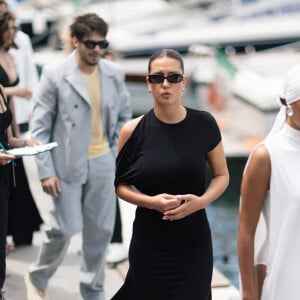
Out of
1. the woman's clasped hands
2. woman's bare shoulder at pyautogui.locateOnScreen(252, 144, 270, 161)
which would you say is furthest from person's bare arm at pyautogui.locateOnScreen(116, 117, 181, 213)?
woman's bare shoulder at pyautogui.locateOnScreen(252, 144, 270, 161)

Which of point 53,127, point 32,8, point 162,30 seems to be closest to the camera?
point 53,127

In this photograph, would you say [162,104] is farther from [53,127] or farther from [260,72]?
[260,72]

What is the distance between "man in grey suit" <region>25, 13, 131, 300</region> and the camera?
4.78 m

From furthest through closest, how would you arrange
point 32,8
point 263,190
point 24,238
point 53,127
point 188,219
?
point 32,8
point 24,238
point 53,127
point 188,219
point 263,190

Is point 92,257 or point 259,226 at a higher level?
point 259,226

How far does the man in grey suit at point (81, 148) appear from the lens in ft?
15.7

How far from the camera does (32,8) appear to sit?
29.5m

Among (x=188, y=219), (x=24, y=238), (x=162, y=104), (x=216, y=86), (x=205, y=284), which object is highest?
(x=162, y=104)

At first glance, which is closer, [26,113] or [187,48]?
[26,113]

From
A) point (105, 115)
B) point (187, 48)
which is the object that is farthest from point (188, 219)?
point (187, 48)

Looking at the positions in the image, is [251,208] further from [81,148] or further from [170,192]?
[81,148]

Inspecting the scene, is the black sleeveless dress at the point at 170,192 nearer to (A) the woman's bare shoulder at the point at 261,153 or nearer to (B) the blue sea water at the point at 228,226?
(A) the woman's bare shoulder at the point at 261,153

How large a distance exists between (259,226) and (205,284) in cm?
39

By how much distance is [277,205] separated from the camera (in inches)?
133
